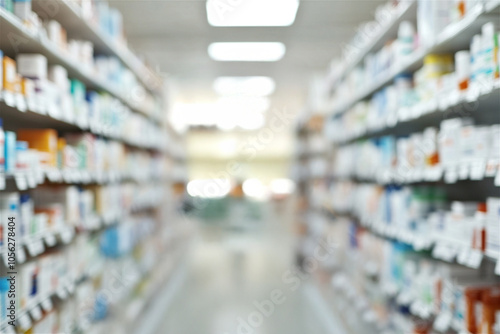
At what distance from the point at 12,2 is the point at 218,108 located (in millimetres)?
12560

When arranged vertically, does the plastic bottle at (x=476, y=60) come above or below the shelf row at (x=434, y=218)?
above

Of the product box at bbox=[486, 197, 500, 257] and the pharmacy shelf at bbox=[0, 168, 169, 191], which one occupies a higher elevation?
the pharmacy shelf at bbox=[0, 168, 169, 191]

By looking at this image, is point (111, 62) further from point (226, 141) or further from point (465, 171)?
point (226, 141)

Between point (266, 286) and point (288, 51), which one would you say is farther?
point (288, 51)

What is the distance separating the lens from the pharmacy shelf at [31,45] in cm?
219

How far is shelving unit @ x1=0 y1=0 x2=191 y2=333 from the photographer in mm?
2463

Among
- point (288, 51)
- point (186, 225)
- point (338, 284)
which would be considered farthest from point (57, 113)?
point (186, 225)

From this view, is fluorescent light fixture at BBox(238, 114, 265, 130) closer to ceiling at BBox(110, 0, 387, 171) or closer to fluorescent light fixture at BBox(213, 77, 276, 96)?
fluorescent light fixture at BBox(213, 77, 276, 96)

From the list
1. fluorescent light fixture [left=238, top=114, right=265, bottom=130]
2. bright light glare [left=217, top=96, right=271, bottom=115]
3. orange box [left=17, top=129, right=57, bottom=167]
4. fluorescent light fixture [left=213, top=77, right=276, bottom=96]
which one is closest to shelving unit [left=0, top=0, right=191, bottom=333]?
orange box [left=17, top=129, right=57, bottom=167]

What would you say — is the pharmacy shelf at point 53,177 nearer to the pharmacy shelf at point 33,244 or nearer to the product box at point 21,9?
the pharmacy shelf at point 33,244

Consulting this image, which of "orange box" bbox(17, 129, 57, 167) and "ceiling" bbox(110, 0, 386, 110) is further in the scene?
"ceiling" bbox(110, 0, 386, 110)

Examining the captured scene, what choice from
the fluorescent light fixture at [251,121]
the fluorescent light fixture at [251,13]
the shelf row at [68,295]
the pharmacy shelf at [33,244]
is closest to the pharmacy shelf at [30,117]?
the pharmacy shelf at [33,244]

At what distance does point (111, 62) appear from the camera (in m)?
4.29

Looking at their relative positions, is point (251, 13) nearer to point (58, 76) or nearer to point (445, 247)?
point (58, 76)
